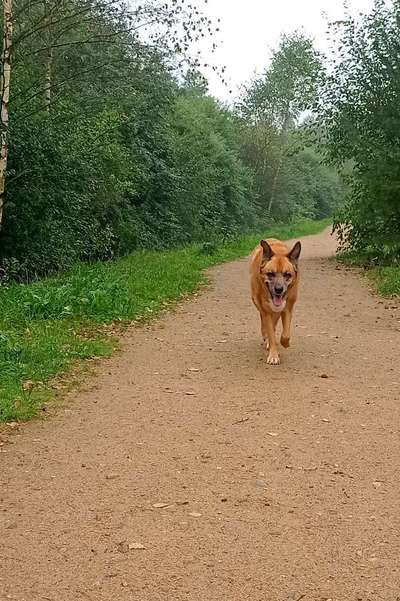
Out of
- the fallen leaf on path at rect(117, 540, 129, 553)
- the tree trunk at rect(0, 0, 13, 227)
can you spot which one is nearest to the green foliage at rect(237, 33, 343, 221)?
the tree trunk at rect(0, 0, 13, 227)

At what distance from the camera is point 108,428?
5.59m

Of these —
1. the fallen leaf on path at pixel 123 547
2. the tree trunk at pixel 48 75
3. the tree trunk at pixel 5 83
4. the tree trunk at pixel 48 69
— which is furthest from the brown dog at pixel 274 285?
the tree trunk at pixel 48 75

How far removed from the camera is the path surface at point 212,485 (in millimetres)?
3322

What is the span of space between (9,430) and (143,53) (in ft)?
41.3

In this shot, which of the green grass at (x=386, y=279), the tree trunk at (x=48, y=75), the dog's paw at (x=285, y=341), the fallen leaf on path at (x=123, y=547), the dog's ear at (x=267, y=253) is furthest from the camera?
the tree trunk at (x=48, y=75)

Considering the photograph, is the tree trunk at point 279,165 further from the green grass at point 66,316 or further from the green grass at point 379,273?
the green grass at point 66,316

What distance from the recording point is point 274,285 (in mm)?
7359

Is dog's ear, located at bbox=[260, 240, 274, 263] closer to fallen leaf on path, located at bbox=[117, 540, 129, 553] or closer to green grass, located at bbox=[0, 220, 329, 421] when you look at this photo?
green grass, located at bbox=[0, 220, 329, 421]

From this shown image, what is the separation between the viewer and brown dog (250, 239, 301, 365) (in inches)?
291

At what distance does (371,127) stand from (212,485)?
16.6 m

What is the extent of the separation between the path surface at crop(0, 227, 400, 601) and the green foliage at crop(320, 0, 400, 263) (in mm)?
10516

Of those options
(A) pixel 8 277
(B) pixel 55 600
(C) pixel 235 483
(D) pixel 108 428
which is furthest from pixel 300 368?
(A) pixel 8 277

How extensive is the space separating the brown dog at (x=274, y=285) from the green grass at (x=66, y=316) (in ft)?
6.25

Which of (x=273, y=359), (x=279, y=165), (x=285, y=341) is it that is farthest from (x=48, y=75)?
(x=279, y=165)
